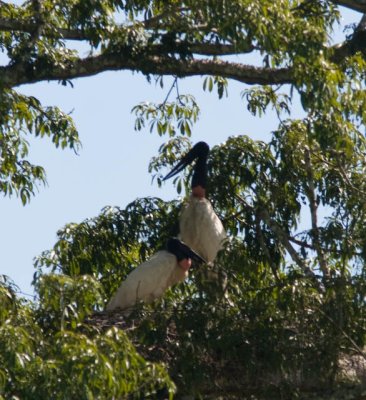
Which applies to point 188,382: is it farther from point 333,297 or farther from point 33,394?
point 33,394

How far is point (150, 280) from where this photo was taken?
1142 centimetres

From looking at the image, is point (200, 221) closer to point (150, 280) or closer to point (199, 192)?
point (199, 192)

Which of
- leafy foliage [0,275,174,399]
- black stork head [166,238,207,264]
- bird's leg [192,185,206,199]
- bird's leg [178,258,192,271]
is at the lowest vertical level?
leafy foliage [0,275,174,399]

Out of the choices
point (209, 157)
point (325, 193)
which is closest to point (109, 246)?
point (209, 157)

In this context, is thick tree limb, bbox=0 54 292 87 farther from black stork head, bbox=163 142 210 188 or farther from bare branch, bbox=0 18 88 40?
black stork head, bbox=163 142 210 188

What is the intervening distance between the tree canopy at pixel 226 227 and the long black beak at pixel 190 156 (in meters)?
0.08

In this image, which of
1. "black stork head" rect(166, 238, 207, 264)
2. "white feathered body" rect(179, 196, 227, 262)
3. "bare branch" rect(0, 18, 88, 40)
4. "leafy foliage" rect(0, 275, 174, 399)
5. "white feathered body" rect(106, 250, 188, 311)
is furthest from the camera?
"white feathered body" rect(179, 196, 227, 262)

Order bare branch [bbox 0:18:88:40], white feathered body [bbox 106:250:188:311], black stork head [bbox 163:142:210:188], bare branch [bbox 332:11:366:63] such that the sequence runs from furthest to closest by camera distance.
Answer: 1. black stork head [bbox 163:142:210:188]
2. white feathered body [bbox 106:250:188:311]
3. bare branch [bbox 0:18:88:40]
4. bare branch [bbox 332:11:366:63]

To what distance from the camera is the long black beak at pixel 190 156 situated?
40.1 ft

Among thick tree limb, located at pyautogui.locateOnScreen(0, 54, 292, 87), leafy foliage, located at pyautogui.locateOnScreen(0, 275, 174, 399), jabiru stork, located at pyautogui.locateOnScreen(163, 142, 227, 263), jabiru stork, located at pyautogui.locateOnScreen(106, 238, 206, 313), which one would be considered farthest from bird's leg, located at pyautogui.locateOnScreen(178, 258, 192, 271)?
leafy foliage, located at pyautogui.locateOnScreen(0, 275, 174, 399)

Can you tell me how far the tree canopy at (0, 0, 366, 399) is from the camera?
875 centimetres

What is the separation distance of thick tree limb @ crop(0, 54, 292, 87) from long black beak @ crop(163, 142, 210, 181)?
4.46 ft

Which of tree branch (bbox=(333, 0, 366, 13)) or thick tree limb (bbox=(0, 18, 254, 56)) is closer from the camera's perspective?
tree branch (bbox=(333, 0, 366, 13))

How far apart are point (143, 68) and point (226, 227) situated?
66.5 inches
